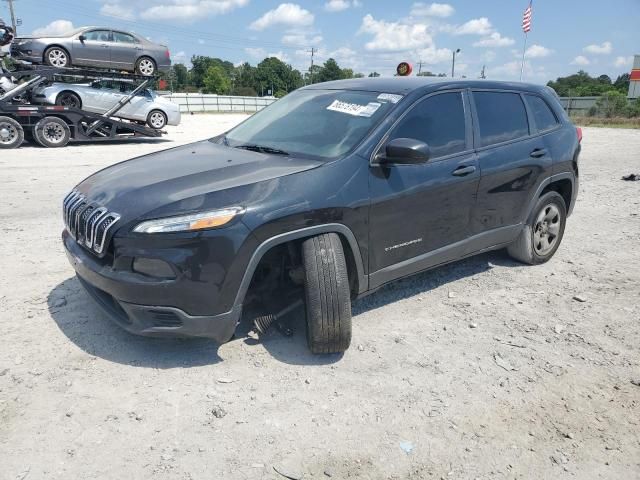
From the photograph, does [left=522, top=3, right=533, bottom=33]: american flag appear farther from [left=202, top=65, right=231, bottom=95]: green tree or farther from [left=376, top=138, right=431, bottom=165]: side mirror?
[left=202, top=65, right=231, bottom=95]: green tree

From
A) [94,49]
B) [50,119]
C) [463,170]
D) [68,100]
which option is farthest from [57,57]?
[463,170]

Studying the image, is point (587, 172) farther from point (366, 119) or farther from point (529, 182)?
point (366, 119)

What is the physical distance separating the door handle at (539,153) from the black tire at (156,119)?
1362 cm

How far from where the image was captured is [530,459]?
241 centimetres

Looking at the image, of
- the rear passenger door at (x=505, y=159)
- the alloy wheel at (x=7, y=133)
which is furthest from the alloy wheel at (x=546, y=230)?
the alloy wheel at (x=7, y=133)

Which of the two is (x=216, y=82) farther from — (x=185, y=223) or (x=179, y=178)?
(x=185, y=223)

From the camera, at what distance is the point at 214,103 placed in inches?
1927

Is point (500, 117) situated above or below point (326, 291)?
above

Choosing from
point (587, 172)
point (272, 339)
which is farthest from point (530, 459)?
point (587, 172)

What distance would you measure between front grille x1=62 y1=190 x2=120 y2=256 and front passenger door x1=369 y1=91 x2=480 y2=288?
1.62 metres

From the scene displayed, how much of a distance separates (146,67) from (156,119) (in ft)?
5.47

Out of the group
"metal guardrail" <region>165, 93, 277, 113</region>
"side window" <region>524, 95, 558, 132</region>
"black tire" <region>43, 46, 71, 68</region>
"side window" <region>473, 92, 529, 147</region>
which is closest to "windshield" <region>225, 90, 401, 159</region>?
"side window" <region>473, 92, 529, 147</region>

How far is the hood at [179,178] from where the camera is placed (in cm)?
282

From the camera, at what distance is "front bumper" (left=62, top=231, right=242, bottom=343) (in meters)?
2.77
